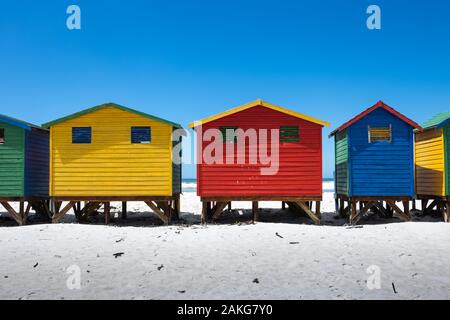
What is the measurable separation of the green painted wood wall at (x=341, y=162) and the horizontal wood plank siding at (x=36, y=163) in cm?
1447

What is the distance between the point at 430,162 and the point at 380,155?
336 centimetres

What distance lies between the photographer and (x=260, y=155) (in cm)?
1755

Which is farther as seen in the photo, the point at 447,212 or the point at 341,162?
the point at 341,162

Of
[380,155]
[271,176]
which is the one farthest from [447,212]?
[271,176]

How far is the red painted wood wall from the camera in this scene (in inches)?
690

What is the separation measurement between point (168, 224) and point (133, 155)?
136 inches

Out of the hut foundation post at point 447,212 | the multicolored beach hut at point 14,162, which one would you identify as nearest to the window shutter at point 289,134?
the hut foundation post at point 447,212

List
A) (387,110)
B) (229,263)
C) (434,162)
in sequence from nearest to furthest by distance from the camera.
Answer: (229,263), (387,110), (434,162)

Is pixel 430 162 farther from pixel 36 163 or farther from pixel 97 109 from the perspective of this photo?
pixel 36 163

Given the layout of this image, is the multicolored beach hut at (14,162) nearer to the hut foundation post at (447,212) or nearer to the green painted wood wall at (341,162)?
the green painted wood wall at (341,162)

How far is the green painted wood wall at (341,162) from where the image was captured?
18.2 meters
